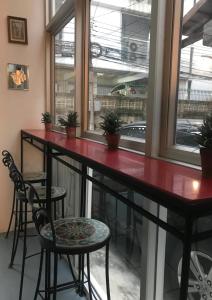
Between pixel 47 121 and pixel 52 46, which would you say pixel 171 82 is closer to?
pixel 47 121

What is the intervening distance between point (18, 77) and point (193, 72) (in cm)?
240

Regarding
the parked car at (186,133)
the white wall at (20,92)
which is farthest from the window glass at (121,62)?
the white wall at (20,92)

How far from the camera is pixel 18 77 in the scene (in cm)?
320

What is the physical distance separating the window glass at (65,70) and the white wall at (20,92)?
0.20 m

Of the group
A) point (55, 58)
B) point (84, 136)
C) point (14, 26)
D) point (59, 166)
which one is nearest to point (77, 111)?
point (84, 136)

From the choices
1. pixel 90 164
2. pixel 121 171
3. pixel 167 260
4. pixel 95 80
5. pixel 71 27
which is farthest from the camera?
pixel 71 27

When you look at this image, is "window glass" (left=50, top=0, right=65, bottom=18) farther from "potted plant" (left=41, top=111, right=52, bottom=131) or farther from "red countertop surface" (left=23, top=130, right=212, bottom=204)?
"red countertop surface" (left=23, top=130, right=212, bottom=204)

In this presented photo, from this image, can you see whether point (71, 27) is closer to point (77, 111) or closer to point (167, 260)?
point (77, 111)

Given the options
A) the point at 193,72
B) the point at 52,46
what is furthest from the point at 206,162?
the point at 52,46

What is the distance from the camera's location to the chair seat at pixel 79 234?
4.40ft

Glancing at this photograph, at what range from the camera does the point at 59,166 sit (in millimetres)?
3090

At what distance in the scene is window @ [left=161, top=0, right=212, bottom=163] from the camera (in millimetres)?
1174

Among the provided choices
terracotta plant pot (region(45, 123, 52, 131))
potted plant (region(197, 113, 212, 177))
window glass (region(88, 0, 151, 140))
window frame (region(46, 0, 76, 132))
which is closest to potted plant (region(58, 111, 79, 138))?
window glass (region(88, 0, 151, 140))

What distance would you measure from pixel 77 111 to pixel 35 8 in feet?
5.11
